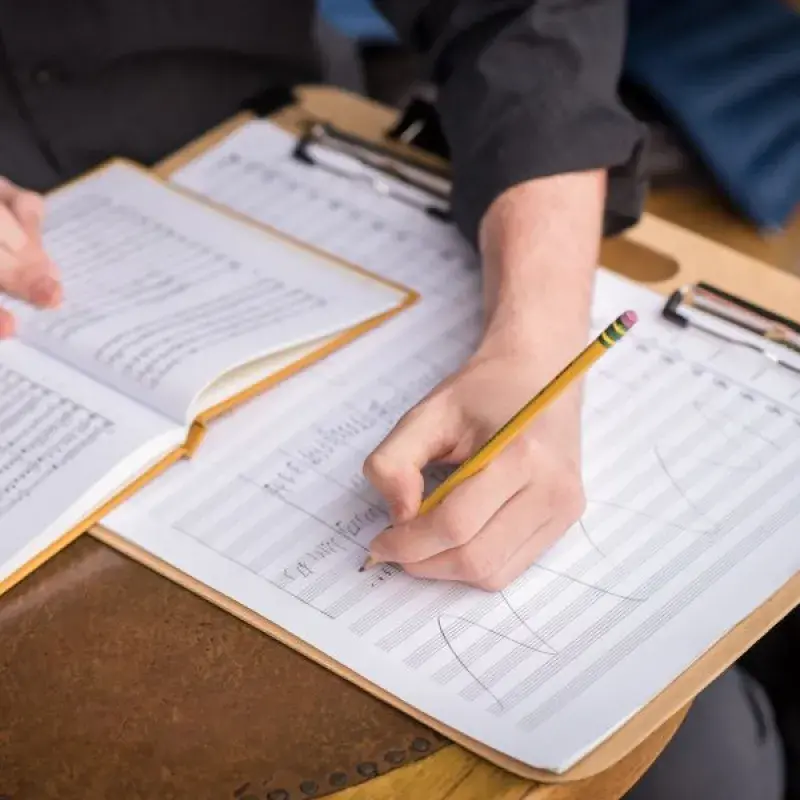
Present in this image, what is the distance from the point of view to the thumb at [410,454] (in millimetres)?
644

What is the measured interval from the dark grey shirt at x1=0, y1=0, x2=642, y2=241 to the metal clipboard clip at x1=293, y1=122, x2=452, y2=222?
0.05m

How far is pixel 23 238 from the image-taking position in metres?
0.83

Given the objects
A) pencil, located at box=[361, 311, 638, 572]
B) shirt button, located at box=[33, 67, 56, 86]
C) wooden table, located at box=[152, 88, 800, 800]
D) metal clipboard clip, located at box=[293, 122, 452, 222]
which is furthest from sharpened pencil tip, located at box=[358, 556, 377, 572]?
shirt button, located at box=[33, 67, 56, 86]

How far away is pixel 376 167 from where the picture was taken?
962 mm

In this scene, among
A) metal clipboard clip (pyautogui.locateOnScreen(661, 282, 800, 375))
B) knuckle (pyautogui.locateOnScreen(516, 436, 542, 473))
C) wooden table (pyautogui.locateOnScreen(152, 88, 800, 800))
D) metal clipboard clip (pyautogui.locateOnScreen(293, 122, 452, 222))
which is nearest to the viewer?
wooden table (pyautogui.locateOnScreen(152, 88, 800, 800))

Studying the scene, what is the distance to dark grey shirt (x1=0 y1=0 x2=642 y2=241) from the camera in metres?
0.86

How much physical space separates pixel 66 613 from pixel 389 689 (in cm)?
18

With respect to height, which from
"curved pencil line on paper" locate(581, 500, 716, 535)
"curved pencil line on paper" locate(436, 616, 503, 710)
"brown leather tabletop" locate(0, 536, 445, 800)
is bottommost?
"brown leather tabletop" locate(0, 536, 445, 800)

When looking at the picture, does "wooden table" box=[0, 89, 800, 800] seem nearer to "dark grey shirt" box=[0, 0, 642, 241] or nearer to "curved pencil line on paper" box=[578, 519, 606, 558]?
"curved pencil line on paper" box=[578, 519, 606, 558]

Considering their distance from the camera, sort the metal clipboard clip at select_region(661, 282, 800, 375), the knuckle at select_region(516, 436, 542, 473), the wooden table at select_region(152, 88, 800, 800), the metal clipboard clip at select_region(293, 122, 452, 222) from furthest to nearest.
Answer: the metal clipboard clip at select_region(293, 122, 452, 222), the metal clipboard clip at select_region(661, 282, 800, 375), the knuckle at select_region(516, 436, 542, 473), the wooden table at select_region(152, 88, 800, 800)

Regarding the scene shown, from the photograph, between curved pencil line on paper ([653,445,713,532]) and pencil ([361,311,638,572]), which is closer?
pencil ([361,311,638,572])

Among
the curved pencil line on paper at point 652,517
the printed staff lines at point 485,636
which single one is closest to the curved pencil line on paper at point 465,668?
the printed staff lines at point 485,636

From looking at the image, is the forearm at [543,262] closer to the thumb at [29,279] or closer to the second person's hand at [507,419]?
the second person's hand at [507,419]

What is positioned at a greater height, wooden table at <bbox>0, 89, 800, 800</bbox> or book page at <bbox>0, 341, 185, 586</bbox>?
book page at <bbox>0, 341, 185, 586</bbox>
